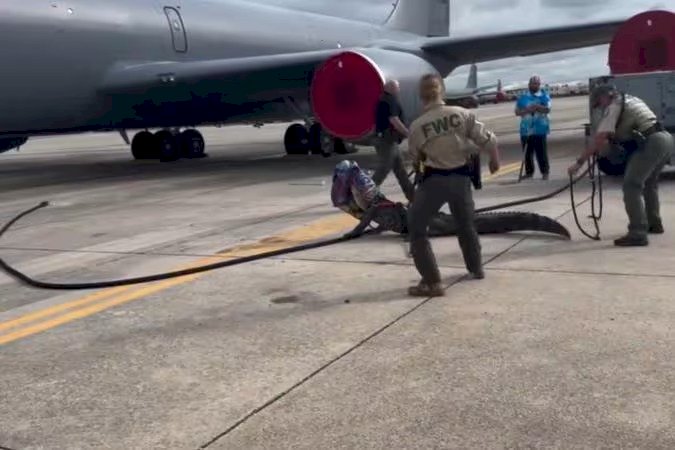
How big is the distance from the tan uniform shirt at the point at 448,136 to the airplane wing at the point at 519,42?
38.6ft

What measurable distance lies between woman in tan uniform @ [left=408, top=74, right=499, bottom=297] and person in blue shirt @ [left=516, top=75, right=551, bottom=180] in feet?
21.1

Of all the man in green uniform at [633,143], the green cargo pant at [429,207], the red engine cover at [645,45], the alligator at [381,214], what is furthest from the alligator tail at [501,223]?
the red engine cover at [645,45]

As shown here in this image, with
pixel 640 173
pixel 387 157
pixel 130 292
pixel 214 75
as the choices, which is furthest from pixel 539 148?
pixel 130 292

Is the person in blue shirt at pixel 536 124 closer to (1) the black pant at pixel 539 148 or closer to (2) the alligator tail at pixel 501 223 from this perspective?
(1) the black pant at pixel 539 148

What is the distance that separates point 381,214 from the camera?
7496mm

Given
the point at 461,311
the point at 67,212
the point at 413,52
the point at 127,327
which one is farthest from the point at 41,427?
the point at 413,52

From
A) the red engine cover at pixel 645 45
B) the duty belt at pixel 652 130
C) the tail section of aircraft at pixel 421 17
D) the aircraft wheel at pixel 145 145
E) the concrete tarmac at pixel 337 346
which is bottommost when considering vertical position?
the concrete tarmac at pixel 337 346

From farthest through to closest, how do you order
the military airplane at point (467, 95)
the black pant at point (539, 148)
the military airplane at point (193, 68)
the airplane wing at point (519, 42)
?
the military airplane at point (467, 95) → the airplane wing at point (519, 42) → the military airplane at point (193, 68) → the black pant at point (539, 148)

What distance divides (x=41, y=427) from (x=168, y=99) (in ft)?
41.2

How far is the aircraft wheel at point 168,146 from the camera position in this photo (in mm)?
19125

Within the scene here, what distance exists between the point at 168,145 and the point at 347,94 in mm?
7463

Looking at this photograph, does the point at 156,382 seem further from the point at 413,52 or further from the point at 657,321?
the point at 413,52

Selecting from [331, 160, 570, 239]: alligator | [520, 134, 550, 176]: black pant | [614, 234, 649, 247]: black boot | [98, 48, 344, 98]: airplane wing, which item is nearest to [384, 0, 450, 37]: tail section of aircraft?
[98, 48, 344, 98]: airplane wing

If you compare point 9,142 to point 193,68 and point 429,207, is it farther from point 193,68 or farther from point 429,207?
point 429,207
